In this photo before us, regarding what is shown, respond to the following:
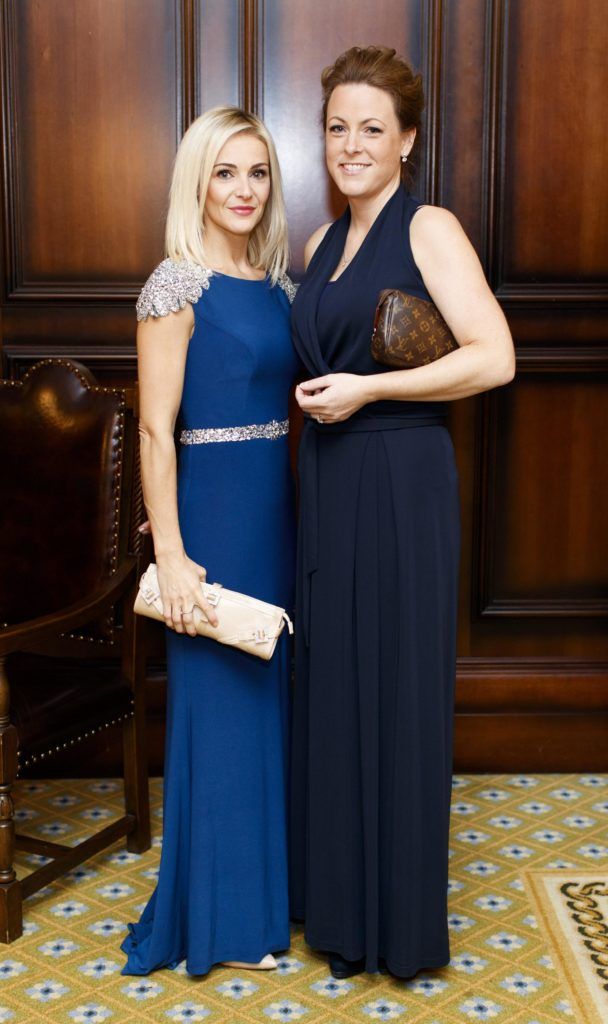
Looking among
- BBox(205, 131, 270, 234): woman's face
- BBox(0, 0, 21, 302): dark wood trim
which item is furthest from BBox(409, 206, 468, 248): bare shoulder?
BBox(0, 0, 21, 302): dark wood trim

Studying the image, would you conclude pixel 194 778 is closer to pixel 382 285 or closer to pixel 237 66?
pixel 382 285

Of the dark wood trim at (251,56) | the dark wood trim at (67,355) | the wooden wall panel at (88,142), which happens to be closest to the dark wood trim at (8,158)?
the wooden wall panel at (88,142)

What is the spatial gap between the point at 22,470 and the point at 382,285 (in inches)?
51.3

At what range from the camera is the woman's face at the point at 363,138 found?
2506 millimetres

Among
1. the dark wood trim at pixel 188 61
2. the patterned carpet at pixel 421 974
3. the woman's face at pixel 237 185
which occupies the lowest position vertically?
the patterned carpet at pixel 421 974

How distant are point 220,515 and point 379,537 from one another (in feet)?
1.23

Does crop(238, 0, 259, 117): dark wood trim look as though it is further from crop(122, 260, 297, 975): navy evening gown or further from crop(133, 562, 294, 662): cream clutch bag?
crop(133, 562, 294, 662): cream clutch bag

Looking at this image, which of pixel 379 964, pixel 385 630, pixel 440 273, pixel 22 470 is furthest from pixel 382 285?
pixel 379 964

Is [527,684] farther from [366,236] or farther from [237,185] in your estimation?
[237,185]

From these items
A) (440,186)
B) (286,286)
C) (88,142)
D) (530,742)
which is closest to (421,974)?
(530,742)

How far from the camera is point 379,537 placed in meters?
A: 2.55

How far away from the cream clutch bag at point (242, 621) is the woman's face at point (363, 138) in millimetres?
933

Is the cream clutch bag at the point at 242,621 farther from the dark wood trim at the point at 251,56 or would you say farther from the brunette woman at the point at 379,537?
the dark wood trim at the point at 251,56

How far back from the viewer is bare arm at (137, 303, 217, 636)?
251cm
